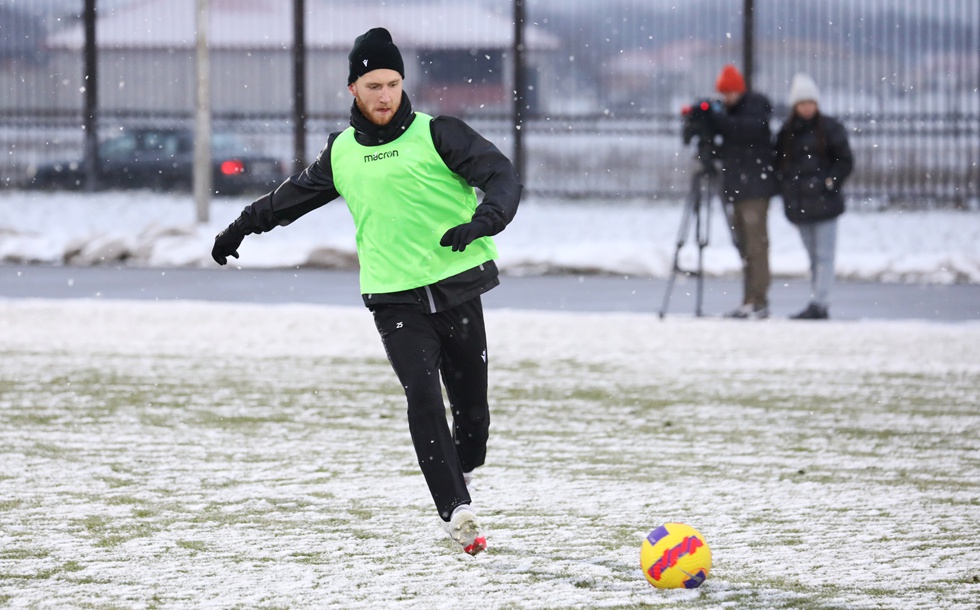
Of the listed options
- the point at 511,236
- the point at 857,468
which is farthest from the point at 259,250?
the point at 857,468

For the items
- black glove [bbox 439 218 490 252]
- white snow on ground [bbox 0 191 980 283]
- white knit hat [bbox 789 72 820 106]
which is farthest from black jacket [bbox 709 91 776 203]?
black glove [bbox 439 218 490 252]

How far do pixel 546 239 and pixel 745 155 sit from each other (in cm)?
775

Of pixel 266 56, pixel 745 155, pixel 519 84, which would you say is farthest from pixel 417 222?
pixel 266 56

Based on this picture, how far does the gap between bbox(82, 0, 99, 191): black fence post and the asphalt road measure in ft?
22.5

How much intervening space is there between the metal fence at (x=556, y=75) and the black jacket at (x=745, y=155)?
326 inches

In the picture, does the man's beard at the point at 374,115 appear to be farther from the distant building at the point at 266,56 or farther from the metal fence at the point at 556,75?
the distant building at the point at 266,56

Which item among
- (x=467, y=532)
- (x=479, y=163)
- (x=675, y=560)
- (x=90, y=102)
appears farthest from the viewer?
(x=90, y=102)

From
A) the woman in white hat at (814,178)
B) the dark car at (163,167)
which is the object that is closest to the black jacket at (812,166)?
the woman in white hat at (814,178)

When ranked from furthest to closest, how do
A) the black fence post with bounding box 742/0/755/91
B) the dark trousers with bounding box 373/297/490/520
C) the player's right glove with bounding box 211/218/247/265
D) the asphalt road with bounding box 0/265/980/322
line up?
the black fence post with bounding box 742/0/755/91, the asphalt road with bounding box 0/265/980/322, the player's right glove with bounding box 211/218/247/265, the dark trousers with bounding box 373/297/490/520

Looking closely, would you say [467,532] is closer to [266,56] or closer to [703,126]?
[703,126]

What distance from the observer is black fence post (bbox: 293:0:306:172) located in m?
20.8

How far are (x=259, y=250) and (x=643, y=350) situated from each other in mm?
7289

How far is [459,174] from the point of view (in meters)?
5.25

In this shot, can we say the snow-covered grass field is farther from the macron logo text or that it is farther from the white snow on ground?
the white snow on ground
